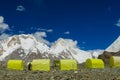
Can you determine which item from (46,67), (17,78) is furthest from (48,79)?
(46,67)

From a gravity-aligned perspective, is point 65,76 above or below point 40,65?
below

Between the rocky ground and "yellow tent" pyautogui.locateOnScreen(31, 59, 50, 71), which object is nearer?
the rocky ground

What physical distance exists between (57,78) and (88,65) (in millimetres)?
32683

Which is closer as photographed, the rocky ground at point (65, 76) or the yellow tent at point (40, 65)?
the rocky ground at point (65, 76)

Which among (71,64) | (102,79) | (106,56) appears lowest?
(102,79)

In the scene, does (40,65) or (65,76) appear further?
(40,65)

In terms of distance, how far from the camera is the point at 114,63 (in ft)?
195

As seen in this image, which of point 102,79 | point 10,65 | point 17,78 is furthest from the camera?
point 10,65

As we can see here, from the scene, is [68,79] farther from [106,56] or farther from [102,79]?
[106,56]

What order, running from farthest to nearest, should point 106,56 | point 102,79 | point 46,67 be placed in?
point 106,56
point 46,67
point 102,79

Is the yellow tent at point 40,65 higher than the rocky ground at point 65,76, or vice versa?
the yellow tent at point 40,65

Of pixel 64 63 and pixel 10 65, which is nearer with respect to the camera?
pixel 64 63

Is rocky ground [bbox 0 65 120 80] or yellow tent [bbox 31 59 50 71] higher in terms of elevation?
yellow tent [bbox 31 59 50 71]

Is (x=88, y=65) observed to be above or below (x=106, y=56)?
below
